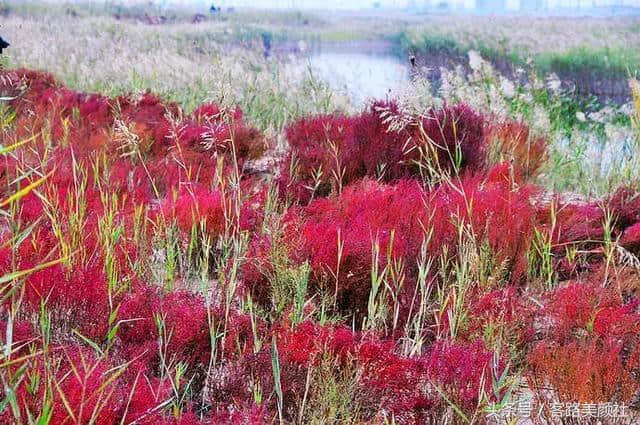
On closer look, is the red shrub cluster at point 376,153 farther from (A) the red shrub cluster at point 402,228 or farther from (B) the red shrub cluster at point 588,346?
(B) the red shrub cluster at point 588,346

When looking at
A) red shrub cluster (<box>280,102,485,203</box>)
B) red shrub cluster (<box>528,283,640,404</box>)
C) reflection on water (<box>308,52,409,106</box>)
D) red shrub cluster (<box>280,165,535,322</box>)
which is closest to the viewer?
red shrub cluster (<box>528,283,640,404</box>)

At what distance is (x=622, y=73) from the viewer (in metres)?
14.0

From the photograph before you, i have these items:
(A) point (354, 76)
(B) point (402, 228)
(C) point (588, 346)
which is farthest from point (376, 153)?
(A) point (354, 76)

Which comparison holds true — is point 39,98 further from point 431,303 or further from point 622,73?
point 622,73

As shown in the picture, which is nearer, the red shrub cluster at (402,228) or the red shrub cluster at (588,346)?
the red shrub cluster at (588,346)

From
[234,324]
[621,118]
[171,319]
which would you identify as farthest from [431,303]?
[621,118]

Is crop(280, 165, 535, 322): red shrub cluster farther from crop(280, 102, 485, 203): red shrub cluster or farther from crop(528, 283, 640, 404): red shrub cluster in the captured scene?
crop(280, 102, 485, 203): red shrub cluster

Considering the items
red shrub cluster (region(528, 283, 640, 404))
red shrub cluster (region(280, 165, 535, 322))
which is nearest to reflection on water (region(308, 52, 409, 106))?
red shrub cluster (region(280, 165, 535, 322))

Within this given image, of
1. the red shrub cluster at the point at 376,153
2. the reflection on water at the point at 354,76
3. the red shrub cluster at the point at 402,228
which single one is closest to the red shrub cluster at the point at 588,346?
the red shrub cluster at the point at 402,228

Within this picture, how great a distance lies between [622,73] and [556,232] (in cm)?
1165

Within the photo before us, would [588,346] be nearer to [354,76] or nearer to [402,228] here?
[402,228]

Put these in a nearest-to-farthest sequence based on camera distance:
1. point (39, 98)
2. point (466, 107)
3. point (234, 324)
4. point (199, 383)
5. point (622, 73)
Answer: point (199, 383)
point (234, 324)
point (466, 107)
point (39, 98)
point (622, 73)

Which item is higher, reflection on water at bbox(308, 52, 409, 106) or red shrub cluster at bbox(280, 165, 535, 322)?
red shrub cluster at bbox(280, 165, 535, 322)

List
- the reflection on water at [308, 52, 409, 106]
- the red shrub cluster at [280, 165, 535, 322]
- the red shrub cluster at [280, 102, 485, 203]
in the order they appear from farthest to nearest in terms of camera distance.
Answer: the reflection on water at [308, 52, 409, 106]
the red shrub cluster at [280, 102, 485, 203]
the red shrub cluster at [280, 165, 535, 322]
